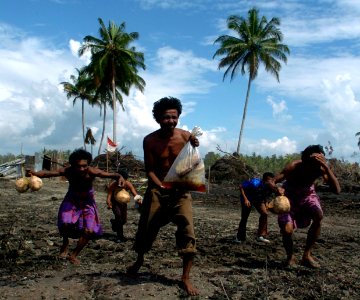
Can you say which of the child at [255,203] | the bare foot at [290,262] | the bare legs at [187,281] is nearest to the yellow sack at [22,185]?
the bare legs at [187,281]

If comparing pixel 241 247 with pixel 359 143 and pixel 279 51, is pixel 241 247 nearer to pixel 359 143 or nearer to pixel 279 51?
pixel 279 51

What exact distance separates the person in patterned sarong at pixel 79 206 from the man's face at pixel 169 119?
1.16 m

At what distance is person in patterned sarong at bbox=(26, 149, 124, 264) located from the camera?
223 inches

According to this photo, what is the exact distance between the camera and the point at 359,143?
4309cm

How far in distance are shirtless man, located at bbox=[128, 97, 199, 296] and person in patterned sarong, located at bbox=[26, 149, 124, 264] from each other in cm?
96

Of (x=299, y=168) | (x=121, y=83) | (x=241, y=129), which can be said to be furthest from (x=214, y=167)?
(x=299, y=168)

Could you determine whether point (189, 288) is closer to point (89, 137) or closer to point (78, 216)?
point (78, 216)

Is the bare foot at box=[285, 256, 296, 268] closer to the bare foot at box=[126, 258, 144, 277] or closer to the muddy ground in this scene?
the muddy ground

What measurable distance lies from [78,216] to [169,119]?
1858 mm

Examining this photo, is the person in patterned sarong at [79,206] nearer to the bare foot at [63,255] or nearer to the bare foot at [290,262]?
the bare foot at [63,255]

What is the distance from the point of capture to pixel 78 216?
5719 mm

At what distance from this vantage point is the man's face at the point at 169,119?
4.83 m

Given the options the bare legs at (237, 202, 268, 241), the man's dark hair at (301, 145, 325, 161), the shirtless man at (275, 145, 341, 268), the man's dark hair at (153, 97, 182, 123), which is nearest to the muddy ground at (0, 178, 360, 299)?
the bare legs at (237, 202, 268, 241)

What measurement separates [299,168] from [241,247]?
6.04ft
